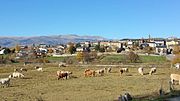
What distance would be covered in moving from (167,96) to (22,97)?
11338mm

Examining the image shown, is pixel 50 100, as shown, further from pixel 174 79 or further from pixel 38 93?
pixel 174 79

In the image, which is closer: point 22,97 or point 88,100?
point 88,100

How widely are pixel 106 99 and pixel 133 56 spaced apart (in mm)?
101140

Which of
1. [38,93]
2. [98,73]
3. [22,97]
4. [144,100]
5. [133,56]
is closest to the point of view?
[144,100]

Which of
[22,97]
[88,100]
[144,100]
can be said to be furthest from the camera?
[22,97]

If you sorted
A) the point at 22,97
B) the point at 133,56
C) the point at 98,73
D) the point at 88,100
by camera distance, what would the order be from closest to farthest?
the point at 88,100 → the point at 22,97 → the point at 98,73 → the point at 133,56

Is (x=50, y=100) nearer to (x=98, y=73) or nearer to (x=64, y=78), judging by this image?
(x=64, y=78)

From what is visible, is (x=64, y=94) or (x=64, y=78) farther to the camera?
(x=64, y=78)

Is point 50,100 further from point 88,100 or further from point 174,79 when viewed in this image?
point 174,79

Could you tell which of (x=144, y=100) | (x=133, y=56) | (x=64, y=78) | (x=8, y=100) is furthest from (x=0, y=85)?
(x=133, y=56)

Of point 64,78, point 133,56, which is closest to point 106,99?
point 64,78

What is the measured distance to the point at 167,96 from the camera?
25.4m

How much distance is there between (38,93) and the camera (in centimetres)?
3184

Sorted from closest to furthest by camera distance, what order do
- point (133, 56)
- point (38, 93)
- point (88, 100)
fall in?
point (88, 100)
point (38, 93)
point (133, 56)
